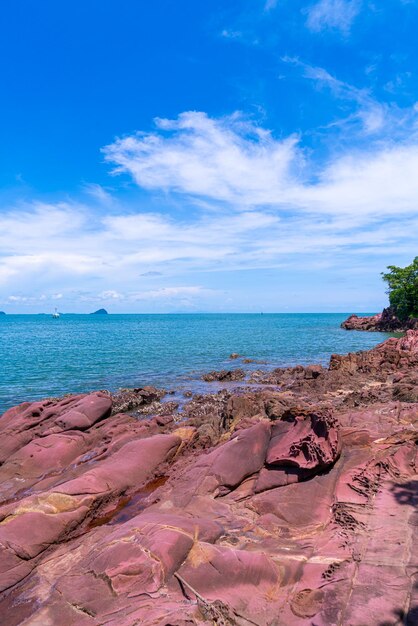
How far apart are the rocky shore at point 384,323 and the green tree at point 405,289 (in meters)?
2.17

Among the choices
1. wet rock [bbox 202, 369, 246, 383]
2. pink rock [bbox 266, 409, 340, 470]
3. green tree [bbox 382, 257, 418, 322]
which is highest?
green tree [bbox 382, 257, 418, 322]

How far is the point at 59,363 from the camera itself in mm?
41906

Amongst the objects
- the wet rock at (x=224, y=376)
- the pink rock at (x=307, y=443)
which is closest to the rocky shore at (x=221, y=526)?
the pink rock at (x=307, y=443)

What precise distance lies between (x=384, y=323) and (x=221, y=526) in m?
89.9

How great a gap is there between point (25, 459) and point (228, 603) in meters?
11.0

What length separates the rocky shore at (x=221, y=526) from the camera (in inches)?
239

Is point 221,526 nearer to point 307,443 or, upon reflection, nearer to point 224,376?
point 307,443

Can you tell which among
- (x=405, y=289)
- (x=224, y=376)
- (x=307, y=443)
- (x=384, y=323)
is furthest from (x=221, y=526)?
(x=384, y=323)

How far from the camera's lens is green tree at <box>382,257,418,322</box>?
72562 mm

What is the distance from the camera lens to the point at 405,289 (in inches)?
2876

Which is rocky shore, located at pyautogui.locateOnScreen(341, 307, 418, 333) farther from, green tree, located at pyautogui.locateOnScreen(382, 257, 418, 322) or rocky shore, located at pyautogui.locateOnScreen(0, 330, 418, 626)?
rocky shore, located at pyautogui.locateOnScreen(0, 330, 418, 626)

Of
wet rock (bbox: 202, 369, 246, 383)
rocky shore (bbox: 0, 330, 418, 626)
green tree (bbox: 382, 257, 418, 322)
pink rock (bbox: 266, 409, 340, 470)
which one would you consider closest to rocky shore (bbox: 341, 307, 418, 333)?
green tree (bbox: 382, 257, 418, 322)

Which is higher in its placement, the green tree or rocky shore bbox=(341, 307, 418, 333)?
the green tree

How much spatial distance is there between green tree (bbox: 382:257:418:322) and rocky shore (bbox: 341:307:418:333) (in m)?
2.17
